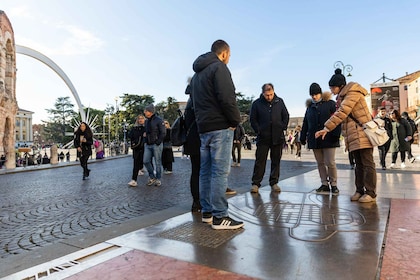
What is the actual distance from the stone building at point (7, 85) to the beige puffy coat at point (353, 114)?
23.1 m

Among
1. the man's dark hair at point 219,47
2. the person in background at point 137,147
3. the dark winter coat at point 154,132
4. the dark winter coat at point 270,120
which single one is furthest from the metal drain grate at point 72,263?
the person in background at point 137,147

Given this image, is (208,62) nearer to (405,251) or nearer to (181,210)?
(181,210)

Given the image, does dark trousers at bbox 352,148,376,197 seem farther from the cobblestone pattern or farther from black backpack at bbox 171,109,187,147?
the cobblestone pattern

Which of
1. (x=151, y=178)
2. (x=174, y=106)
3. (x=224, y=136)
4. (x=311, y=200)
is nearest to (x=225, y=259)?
(x=224, y=136)

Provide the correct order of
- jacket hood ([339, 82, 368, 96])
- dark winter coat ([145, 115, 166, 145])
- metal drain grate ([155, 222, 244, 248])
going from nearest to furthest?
metal drain grate ([155, 222, 244, 248]) < jacket hood ([339, 82, 368, 96]) < dark winter coat ([145, 115, 166, 145])

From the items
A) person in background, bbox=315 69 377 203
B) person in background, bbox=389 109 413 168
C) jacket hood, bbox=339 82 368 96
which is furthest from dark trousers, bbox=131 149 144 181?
person in background, bbox=389 109 413 168

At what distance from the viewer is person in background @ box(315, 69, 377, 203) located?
431 centimetres

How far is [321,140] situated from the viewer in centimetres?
523

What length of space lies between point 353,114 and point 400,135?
21.8 feet

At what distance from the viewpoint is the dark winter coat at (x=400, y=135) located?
982cm

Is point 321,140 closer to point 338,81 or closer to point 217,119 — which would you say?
point 338,81

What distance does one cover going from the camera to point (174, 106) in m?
75.8

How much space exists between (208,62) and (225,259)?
2024 mm

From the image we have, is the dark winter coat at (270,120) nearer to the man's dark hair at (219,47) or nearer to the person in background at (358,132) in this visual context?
the person in background at (358,132)
